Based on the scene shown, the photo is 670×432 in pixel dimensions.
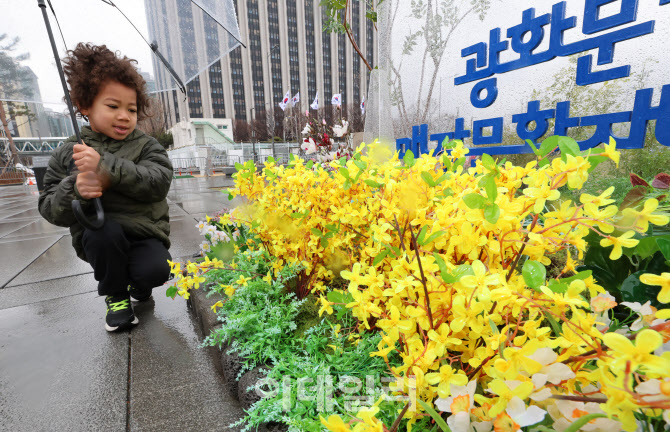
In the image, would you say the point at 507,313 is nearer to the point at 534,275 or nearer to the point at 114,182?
the point at 534,275

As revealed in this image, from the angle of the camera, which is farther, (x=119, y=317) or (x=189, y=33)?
(x=189, y=33)

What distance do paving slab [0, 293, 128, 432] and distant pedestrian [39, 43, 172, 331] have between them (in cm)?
20

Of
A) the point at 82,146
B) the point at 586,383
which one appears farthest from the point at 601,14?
the point at 82,146

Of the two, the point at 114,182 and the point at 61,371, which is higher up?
the point at 114,182

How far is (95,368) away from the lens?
1.46 metres

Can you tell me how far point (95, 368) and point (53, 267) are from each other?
2216mm

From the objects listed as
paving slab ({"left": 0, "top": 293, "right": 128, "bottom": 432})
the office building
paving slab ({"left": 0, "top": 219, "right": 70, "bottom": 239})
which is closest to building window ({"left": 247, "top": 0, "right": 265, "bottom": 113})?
the office building

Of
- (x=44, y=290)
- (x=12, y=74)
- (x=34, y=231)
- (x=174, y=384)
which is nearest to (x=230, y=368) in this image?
(x=174, y=384)

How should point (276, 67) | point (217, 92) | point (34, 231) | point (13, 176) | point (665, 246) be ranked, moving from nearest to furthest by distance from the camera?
point (665, 246) < point (34, 231) < point (13, 176) < point (217, 92) < point (276, 67)

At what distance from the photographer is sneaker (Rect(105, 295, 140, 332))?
176 cm

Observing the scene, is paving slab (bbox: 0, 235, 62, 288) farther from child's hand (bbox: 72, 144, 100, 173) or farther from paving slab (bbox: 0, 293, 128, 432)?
child's hand (bbox: 72, 144, 100, 173)

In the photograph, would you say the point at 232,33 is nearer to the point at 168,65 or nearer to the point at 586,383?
the point at 168,65

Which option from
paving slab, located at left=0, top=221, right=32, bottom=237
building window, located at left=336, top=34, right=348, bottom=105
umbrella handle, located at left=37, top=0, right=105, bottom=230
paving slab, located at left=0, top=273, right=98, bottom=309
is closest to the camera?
umbrella handle, located at left=37, top=0, right=105, bottom=230

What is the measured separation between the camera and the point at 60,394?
130 centimetres
